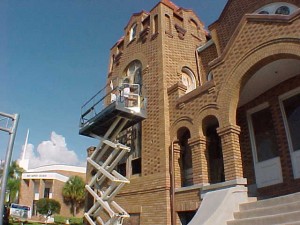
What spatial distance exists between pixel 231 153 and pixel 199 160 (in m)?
1.36

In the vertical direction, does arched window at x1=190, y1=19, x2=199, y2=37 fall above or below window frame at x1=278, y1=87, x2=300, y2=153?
above

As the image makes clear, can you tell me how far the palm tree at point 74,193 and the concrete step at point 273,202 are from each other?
40.7 meters

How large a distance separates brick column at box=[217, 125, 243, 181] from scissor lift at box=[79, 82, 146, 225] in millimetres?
4168

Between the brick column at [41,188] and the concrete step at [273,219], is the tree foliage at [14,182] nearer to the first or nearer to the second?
the brick column at [41,188]

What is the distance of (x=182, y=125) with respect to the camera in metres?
11.1

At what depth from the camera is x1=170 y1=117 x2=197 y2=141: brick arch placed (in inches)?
418

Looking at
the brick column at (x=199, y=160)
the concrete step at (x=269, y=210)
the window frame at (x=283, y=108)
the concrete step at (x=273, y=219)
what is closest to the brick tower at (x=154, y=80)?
the brick column at (x=199, y=160)

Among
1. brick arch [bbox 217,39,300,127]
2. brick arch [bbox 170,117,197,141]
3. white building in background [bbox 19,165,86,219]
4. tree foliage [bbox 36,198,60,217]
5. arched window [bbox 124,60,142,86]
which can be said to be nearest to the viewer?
brick arch [bbox 217,39,300,127]

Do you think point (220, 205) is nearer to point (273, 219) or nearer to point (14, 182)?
point (273, 219)

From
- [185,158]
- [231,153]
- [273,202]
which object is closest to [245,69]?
[231,153]

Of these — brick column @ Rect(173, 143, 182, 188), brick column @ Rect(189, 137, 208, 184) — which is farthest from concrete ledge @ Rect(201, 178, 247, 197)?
brick column @ Rect(173, 143, 182, 188)

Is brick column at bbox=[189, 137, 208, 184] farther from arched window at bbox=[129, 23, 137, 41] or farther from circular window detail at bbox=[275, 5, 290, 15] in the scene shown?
arched window at bbox=[129, 23, 137, 41]

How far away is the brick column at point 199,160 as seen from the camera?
983cm

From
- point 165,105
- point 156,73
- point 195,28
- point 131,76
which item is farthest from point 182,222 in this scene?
point 195,28
